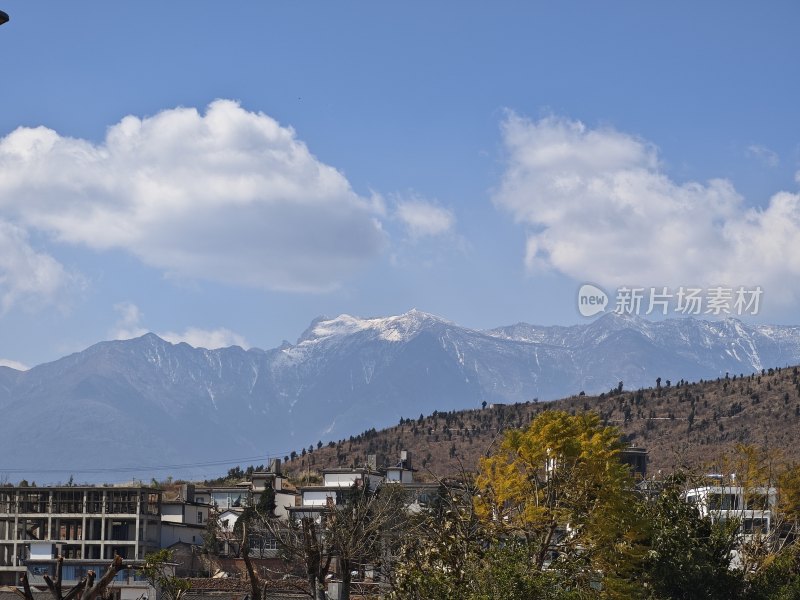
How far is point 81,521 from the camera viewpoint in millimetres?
124125

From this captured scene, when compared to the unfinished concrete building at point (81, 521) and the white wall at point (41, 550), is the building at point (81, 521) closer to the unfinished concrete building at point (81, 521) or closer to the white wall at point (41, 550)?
the unfinished concrete building at point (81, 521)

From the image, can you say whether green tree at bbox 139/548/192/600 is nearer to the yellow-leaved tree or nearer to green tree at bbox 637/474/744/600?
the yellow-leaved tree

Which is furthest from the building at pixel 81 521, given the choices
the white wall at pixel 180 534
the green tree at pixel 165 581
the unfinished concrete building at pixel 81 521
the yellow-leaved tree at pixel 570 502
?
the yellow-leaved tree at pixel 570 502

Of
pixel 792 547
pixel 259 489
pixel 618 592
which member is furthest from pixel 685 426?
pixel 618 592

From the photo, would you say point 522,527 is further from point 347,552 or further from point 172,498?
point 172,498

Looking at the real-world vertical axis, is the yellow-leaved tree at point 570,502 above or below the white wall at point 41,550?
above

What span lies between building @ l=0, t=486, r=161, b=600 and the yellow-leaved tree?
64089mm

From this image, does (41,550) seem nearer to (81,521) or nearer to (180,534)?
(81,521)

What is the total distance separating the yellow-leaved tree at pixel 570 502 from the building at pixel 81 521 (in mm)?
64089

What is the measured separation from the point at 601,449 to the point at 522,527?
1239 centimetres

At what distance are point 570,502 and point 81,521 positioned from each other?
3210 inches

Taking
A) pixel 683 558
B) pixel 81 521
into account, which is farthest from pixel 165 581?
pixel 81 521

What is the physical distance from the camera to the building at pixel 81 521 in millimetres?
118312

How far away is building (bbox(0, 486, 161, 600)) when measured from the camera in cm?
11831
